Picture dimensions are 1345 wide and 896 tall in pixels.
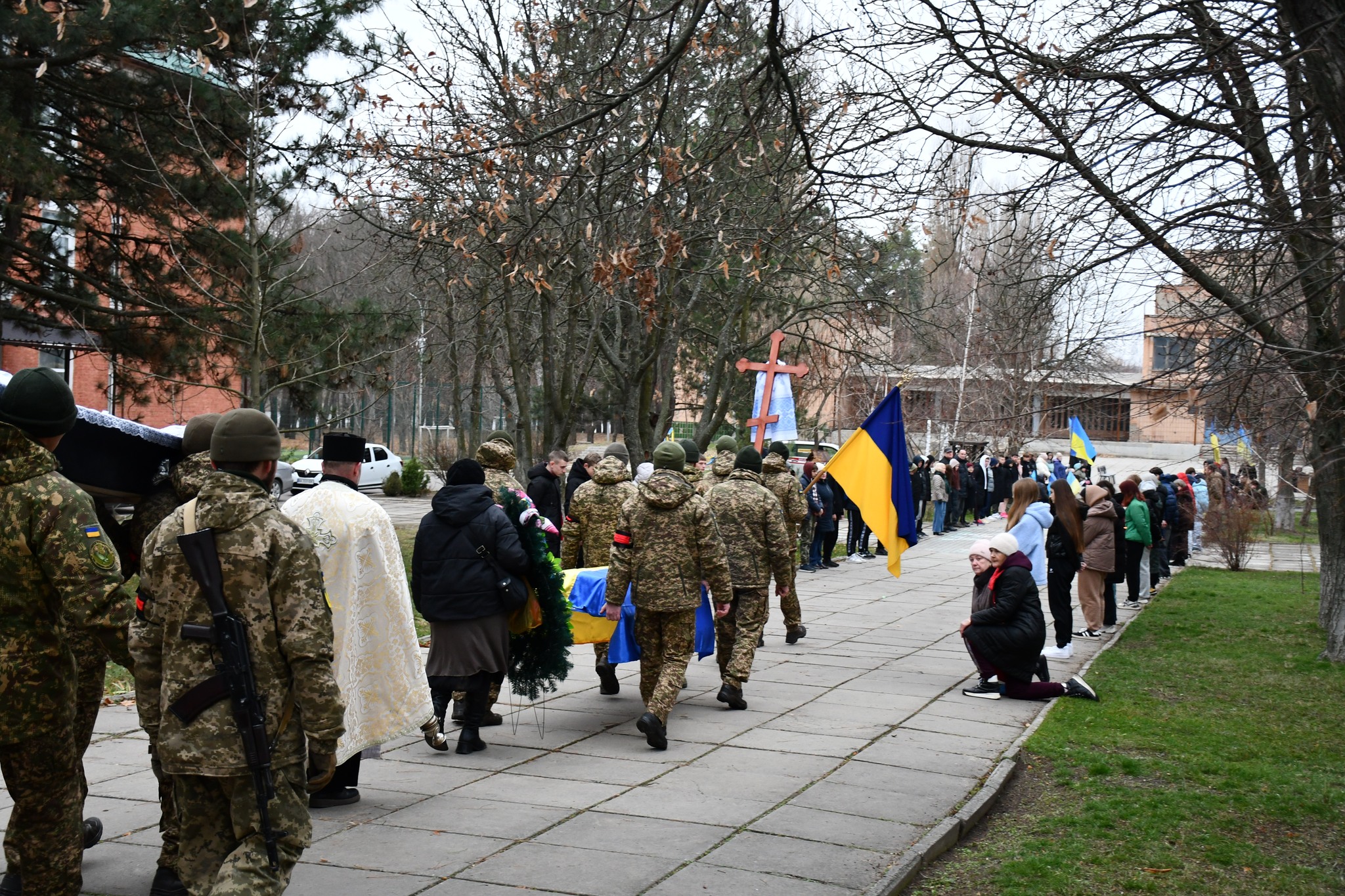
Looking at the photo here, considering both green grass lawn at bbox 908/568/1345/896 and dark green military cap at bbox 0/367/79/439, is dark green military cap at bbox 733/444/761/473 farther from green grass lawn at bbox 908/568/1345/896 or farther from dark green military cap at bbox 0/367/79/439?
dark green military cap at bbox 0/367/79/439

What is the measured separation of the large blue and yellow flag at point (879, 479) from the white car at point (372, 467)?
1034 inches

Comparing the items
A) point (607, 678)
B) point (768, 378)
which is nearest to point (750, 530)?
point (607, 678)

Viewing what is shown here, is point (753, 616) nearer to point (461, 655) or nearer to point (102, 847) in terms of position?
point (461, 655)

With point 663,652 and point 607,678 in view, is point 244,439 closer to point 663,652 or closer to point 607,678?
point 663,652

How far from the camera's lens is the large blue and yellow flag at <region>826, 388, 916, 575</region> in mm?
11602

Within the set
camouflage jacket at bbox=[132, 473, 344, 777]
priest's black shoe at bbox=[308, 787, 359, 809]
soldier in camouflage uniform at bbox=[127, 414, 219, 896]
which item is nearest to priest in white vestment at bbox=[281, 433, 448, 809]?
priest's black shoe at bbox=[308, 787, 359, 809]

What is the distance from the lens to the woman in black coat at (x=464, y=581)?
7.29 m

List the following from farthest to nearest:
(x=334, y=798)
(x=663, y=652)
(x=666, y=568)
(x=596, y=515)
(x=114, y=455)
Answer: (x=596, y=515) < (x=663, y=652) < (x=666, y=568) < (x=334, y=798) < (x=114, y=455)

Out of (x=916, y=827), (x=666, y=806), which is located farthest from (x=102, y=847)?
(x=916, y=827)

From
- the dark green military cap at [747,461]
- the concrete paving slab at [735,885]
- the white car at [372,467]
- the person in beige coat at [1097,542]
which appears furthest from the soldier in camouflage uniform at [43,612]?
the white car at [372,467]

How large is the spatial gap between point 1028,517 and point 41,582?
31.7ft

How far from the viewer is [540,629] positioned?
7844 mm

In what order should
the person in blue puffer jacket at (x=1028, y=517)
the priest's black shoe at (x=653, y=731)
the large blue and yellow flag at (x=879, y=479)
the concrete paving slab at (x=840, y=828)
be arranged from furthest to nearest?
the person in blue puffer jacket at (x=1028, y=517) → the large blue and yellow flag at (x=879, y=479) → the priest's black shoe at (x=653, y=731) → the concrete paving slab at (x=840, y=828)

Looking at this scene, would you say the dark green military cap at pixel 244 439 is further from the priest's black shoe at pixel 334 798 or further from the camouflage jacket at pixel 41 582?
the priest's black shoe at pixel 334 798
